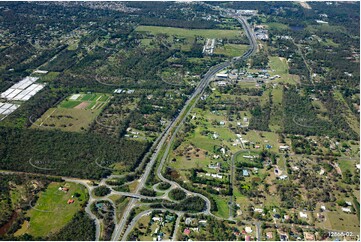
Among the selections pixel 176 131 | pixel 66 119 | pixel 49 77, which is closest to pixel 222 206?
pixel 176 131

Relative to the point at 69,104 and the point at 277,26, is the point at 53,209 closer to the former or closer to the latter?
the point at 69,104

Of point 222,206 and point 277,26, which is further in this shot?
point 277,26

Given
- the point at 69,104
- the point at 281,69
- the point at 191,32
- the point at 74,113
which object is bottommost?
the point at 69,104

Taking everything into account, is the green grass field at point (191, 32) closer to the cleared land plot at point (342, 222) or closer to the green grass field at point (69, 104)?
the green grass field at point (69, 104)

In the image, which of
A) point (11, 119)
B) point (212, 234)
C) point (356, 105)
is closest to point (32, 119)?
point (11, 119)

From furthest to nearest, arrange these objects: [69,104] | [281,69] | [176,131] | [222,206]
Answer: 1. [281,69]
2. [69,104]
3. [176,131]
4. [222,206]

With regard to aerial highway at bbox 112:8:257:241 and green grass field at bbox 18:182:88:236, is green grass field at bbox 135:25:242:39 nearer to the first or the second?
aerial highway at bbox 112:8:257:241

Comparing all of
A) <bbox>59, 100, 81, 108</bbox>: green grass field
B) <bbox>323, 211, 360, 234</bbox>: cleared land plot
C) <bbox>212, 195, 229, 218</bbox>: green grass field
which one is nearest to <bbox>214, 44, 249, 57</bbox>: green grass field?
<bbox>59, 100, 81, 108</bbox>: green grass field
